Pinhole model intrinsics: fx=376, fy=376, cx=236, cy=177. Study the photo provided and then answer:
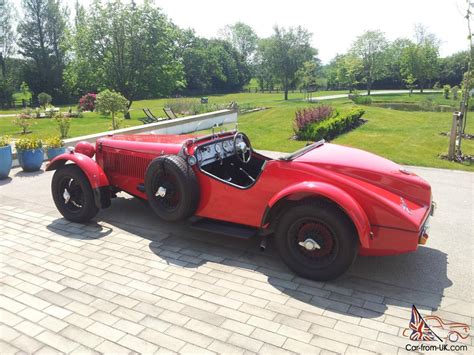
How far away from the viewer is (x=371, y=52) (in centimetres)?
4494

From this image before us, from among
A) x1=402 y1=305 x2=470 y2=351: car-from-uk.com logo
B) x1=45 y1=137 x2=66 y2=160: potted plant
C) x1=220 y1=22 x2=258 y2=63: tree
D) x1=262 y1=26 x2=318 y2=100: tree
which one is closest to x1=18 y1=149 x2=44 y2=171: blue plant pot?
x1=45 y1=137 x2=66 y2=160: potted plant

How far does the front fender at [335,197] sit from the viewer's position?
11.2 ft

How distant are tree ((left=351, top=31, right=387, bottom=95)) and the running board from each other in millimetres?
43264

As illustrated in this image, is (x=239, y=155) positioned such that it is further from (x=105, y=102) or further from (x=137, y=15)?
(x=137, y=15)

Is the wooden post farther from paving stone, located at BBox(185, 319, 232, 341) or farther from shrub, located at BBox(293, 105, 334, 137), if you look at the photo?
paving stone, located at BBox(185, 319, 232, 341)

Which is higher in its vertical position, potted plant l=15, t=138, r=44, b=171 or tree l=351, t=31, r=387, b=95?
tree l=351, t=31, r=387, b=95

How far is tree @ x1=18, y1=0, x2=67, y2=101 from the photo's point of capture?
137 ft

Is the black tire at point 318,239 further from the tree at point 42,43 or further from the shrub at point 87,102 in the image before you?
the tree at point 42,43

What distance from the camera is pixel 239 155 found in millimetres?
5148

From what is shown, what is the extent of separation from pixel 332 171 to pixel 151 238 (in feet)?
7.96

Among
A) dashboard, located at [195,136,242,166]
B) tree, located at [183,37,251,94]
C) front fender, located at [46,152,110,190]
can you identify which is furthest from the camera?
tree, located at [183,37,251,94]

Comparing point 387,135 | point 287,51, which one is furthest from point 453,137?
point 287,51

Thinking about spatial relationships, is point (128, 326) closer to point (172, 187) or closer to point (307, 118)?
point (172, 187)

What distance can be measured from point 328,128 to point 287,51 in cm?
2958
